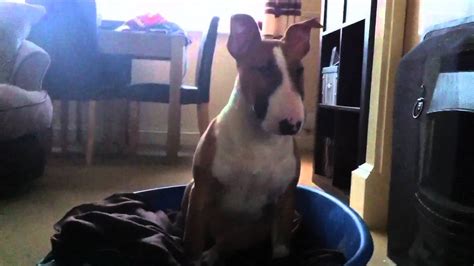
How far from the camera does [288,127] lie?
1000mm

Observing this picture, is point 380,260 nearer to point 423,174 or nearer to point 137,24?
point 423,174

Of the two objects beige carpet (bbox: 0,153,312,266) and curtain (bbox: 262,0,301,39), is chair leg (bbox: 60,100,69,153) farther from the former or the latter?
curtain (bbox: 262,0,301,39)

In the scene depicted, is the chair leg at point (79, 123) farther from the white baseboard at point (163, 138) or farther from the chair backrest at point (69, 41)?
the chair backrest at point (69, 41)

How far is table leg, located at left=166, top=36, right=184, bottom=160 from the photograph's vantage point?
2871 millimetres

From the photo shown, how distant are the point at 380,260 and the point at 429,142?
0.38 metres

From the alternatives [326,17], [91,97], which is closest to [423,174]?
[326,17]

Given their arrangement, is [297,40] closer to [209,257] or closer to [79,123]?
[209,257]

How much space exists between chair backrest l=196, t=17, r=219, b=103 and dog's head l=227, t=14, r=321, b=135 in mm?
1792

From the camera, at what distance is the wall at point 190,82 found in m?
3.47

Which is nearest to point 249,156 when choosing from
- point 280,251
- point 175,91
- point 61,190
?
point 280,251

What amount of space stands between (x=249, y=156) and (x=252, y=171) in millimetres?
32

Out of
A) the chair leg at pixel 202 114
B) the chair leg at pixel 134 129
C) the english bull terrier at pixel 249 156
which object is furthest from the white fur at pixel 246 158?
the chair leg at pixel 134 129

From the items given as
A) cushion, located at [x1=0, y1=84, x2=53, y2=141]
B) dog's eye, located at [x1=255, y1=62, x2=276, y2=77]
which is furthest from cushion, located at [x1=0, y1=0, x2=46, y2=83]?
dog's eye, located at [x1=255, y1=62, x2=276, y2=77]

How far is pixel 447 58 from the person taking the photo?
106 centimetres
